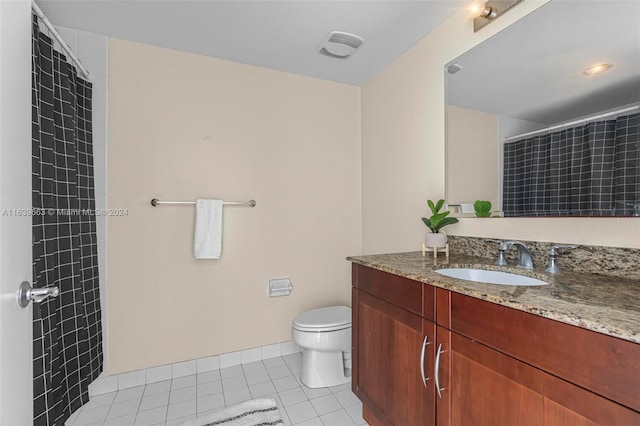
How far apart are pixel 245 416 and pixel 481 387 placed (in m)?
1.26

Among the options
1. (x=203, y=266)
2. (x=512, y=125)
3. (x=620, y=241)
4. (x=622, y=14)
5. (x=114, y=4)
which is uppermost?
(x=114, y=4)

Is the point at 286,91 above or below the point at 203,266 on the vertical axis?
above

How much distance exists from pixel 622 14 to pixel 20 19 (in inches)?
72.1

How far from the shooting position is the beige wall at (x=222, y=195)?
6.23 ft

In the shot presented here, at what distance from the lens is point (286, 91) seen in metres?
2.32

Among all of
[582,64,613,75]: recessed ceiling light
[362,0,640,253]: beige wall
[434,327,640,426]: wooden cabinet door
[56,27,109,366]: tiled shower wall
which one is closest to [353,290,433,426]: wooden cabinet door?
[434,327,640,426]: wooden cabinet door

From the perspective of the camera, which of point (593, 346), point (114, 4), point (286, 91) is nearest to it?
point (593, 346)

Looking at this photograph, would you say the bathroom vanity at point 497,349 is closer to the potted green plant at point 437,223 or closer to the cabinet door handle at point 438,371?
the cabinet door handle at point 438,371

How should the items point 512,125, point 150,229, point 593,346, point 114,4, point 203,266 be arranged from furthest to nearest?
1. point 203,266
2. point 150,229
3. point 114,4
4. point 512,125
5. point 593,346

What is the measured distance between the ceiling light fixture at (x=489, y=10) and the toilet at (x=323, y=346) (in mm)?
1824

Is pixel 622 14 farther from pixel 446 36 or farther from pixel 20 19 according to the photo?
pixel 20 19

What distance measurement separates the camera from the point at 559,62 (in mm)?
1211

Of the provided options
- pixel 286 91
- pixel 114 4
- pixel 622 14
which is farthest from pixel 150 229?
pixel 622 14

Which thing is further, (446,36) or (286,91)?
(286,91)
